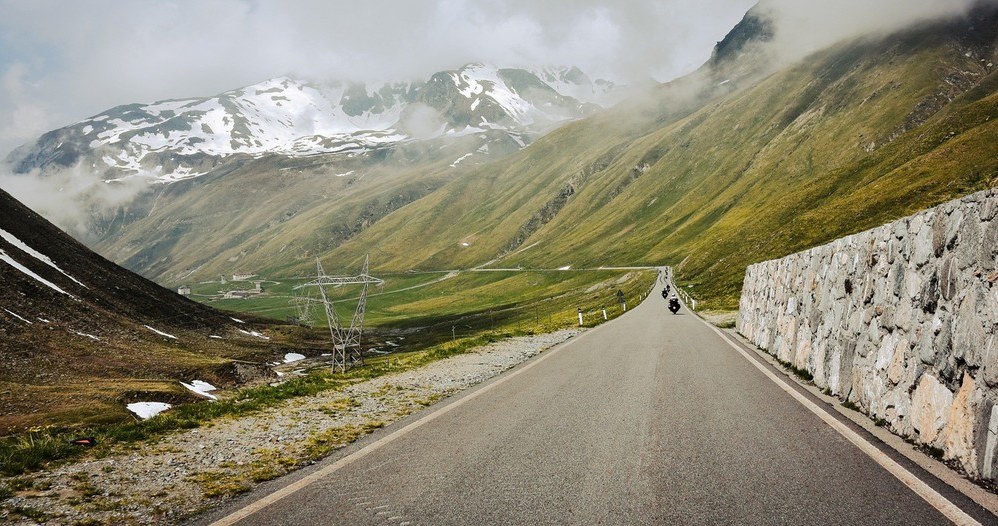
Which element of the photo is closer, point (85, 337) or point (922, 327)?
point (922, 327)

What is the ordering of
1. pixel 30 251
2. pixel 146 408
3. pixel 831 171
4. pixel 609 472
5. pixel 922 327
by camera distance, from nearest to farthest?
pixel 609 472 → pixel 922 327 → pixel 146 408 → pixel 30 251 → pixel 831 171

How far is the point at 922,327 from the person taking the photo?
771 cm

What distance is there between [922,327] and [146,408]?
3627cm

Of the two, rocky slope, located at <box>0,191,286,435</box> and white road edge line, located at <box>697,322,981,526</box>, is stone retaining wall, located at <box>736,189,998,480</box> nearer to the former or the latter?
white road edge line, located at <box>697,322,981,526</box>

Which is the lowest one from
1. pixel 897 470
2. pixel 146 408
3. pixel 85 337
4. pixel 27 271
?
pixel 146 408

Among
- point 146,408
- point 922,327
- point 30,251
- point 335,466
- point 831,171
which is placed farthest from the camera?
A: point 831,171

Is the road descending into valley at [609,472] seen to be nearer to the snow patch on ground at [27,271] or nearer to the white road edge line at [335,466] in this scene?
the white road edge line at [335,466]

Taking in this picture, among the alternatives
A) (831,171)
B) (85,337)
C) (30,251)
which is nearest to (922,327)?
(85,337)

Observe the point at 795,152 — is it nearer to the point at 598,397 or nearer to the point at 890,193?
the point at 890,193

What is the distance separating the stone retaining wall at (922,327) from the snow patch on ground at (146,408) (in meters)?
32.5

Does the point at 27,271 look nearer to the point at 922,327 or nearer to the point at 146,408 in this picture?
the point at 146,408

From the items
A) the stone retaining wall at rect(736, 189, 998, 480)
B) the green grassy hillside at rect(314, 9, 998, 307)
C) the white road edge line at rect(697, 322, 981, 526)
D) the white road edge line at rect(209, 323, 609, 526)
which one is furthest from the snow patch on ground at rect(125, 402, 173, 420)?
the green grassy hillside at rect(314, 9, 998, 307)

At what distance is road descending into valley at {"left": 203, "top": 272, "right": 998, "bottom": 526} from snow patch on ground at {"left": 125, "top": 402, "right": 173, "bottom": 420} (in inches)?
1059

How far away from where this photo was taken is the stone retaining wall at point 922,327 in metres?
6.22
